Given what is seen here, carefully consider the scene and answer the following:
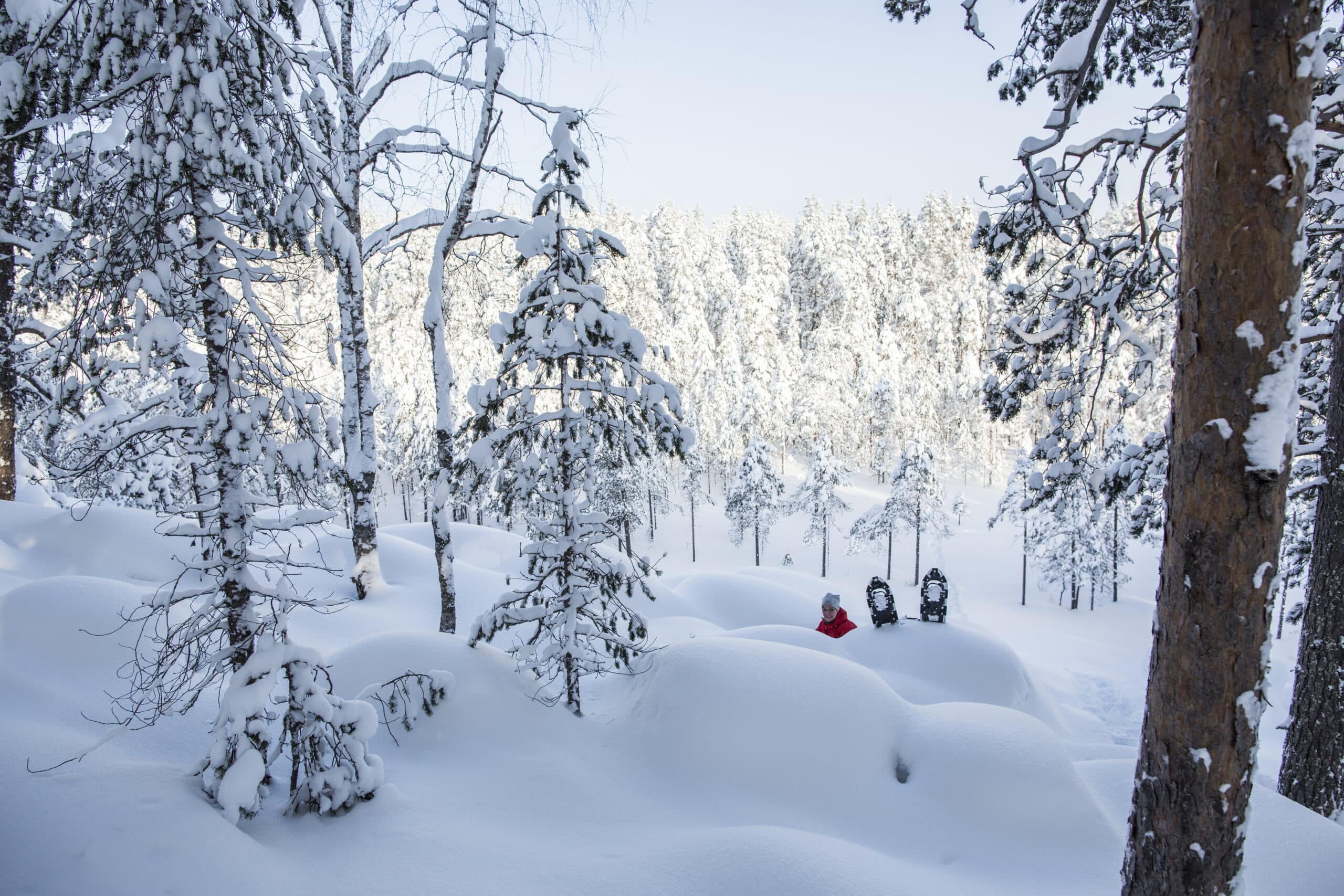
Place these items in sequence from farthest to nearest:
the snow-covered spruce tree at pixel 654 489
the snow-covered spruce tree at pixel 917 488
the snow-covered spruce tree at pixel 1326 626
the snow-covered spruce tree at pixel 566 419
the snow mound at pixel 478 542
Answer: the snow-covered spruce tree at pixel 654 489 → the snow-covered spruce tree at pixel 917 488 → the snow mound at pixel 478 542 → the snow-covered spruce tree at pixel 566 419 → the snow-covered spruce tree at pixel 1326 626

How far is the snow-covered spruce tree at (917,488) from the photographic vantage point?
36.8 meters

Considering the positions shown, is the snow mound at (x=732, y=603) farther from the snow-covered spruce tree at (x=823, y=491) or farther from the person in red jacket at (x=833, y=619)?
the snow-covered spruce tree at (x=823, y=491)

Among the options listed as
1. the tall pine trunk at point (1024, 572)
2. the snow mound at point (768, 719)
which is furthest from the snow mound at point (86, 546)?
the tall pine trunk at point (1024, 572)

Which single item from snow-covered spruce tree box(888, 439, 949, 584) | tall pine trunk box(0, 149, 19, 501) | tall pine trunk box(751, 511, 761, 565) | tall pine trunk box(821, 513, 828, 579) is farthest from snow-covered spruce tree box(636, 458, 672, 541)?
tall pine trunk box(0, 149, 19, 501)

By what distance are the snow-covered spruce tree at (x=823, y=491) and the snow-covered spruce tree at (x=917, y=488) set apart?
10.3 ft

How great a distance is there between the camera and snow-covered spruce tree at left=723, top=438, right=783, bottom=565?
126 ft

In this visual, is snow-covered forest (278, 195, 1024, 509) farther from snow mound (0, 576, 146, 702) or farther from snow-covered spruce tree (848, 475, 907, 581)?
snow mound (0, 576, 146, 702)

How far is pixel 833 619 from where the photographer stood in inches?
404

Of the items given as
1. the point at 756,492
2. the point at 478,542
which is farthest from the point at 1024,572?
the point at 478,542

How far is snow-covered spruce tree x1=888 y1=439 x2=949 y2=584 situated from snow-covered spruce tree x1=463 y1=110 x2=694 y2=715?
1311 inches

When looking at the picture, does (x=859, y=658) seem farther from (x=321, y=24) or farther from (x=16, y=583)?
(x=321, y=24)

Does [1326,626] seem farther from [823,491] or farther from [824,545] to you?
[824,545]

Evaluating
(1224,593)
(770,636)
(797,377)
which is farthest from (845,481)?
(1224,593)

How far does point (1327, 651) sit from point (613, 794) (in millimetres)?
5901
